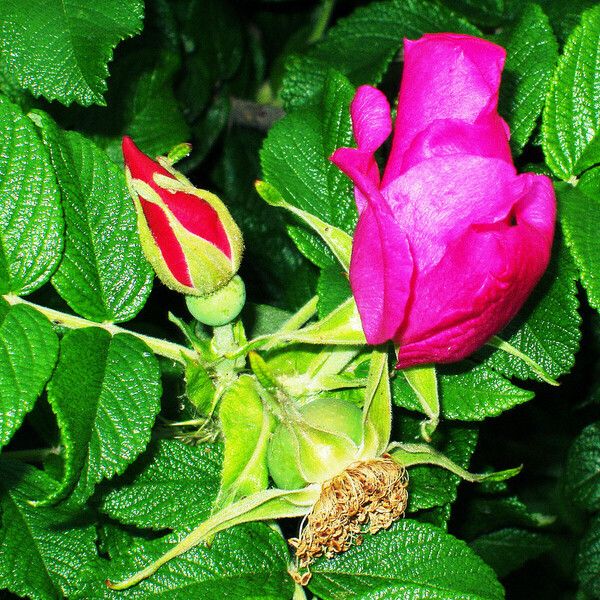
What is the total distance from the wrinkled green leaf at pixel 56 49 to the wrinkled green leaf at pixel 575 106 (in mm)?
922

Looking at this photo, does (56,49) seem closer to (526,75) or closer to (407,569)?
(526,75)

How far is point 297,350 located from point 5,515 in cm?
70

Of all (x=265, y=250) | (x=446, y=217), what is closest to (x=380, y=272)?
(x=446, y=217)

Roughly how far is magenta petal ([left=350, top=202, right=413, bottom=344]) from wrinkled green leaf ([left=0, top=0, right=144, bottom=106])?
721 millimetres

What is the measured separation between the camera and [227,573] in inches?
63.7

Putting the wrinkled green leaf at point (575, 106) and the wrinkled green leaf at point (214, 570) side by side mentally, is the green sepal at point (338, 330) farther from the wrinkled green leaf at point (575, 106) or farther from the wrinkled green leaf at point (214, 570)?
the wrinkled green leaf at point (575, 106)

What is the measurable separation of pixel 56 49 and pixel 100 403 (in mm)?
757

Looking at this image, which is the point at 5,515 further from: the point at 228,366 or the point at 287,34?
the point at 287,34

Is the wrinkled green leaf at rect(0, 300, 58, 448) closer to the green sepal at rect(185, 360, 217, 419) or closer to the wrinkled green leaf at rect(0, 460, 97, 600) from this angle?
the green sepal at rect(185, 360, 217, 419)

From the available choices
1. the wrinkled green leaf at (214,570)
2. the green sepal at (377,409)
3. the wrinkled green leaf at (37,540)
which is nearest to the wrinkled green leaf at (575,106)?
the green sepal at (377,409)

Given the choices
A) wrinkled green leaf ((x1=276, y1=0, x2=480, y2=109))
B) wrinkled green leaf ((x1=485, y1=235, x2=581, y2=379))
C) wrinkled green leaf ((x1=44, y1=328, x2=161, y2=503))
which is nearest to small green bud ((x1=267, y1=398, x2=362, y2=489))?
wrinkled green leaf ((x1=44, y1=328, x2=161, y2=503))

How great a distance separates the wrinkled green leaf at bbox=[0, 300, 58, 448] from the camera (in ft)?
4.61

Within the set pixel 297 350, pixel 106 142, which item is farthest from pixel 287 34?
pixel 297 350

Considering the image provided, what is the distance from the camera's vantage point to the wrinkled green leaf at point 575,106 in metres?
1.76
